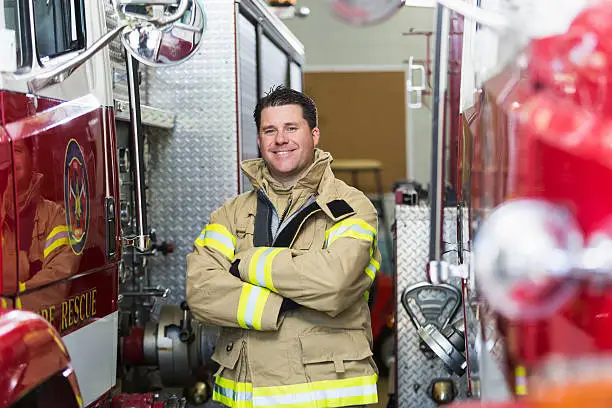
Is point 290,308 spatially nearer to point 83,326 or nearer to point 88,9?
point 83,326

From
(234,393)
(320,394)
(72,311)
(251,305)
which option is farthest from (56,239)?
(320,394)

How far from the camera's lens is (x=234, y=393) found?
3422 millimetres

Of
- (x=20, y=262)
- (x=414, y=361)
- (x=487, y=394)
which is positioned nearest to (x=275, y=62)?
(x=414, y=361)

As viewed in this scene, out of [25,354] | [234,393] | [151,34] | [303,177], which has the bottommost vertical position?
[234,393]

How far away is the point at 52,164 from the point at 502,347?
1.53m

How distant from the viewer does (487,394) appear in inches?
80.3

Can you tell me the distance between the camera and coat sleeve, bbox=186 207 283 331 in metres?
3.25

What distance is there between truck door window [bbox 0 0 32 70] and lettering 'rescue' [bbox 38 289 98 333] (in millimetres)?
748

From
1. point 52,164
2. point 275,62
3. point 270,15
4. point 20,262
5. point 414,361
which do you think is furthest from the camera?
point 275,62

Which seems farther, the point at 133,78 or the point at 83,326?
the point at 133,78

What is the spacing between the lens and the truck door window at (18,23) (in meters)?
2.85

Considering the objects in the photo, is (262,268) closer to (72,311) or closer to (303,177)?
(303,177)

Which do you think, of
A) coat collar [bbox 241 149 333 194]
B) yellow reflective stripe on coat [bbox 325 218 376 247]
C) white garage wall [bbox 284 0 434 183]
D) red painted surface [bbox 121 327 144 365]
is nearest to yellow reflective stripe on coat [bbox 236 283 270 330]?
yellow reflective stripe on coat [bbox 325 218 376 247]

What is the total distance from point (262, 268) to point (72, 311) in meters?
0.67
